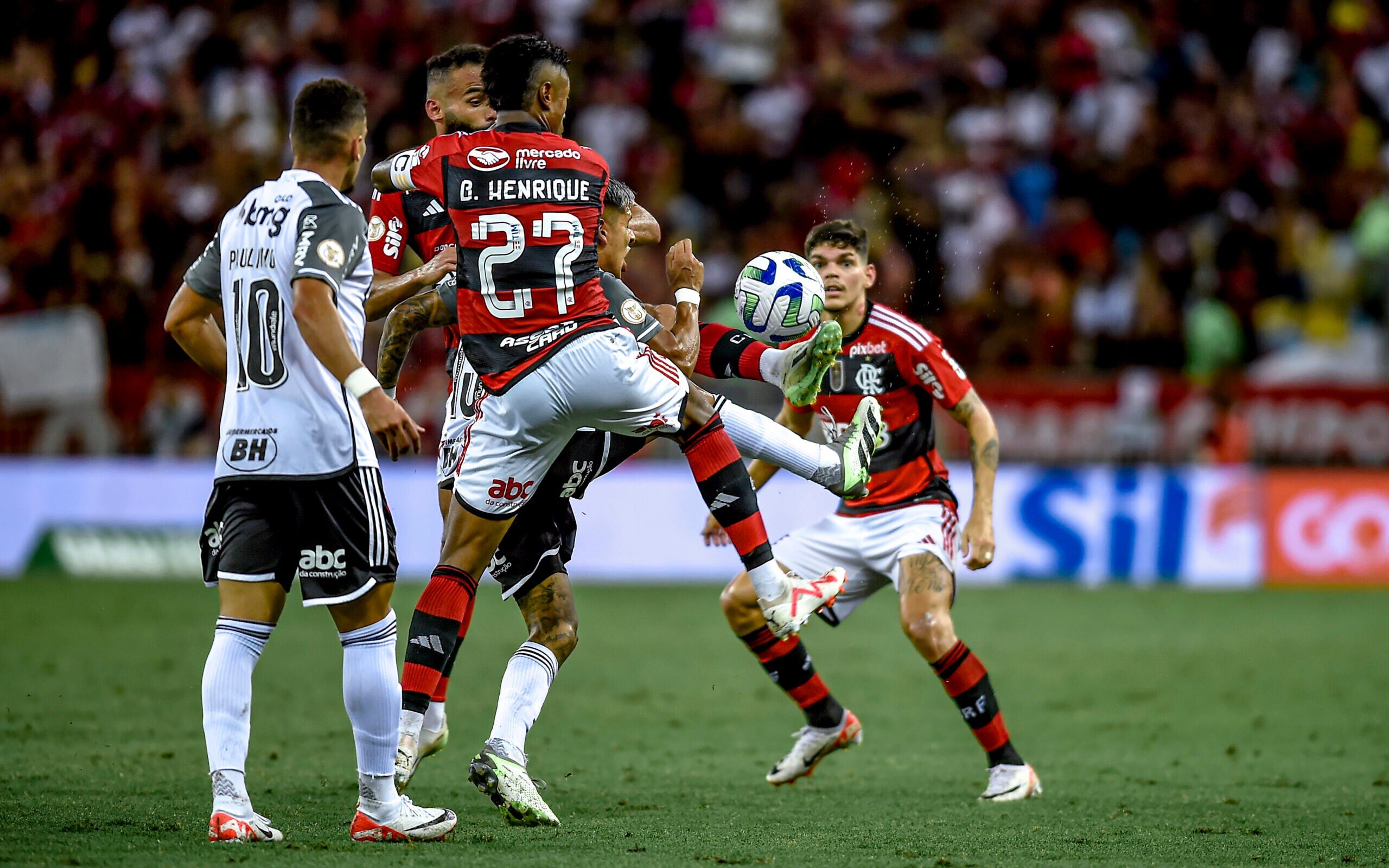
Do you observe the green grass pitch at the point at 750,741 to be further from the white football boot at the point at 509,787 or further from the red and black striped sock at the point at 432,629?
the red and black striped sock at the point at 432,629

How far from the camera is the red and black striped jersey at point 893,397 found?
24.2ft

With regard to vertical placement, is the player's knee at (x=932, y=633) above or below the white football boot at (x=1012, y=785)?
above

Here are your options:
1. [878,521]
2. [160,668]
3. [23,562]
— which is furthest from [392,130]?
[878,521]

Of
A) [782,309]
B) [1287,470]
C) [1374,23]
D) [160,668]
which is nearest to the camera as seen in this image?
[782,309]

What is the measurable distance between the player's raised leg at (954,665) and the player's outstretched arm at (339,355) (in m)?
2.80

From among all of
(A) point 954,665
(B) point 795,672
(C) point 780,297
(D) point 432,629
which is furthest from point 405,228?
(A) point 954,665

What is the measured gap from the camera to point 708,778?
23.4 feet

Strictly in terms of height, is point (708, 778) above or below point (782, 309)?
below

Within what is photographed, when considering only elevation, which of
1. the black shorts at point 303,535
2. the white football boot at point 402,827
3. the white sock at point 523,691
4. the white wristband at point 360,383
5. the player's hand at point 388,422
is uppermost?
the white wristband at point 360,383

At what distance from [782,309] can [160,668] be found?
19.4ft

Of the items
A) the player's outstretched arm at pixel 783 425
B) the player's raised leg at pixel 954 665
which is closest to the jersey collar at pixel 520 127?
the player's outstretched arm at pixel 783 425

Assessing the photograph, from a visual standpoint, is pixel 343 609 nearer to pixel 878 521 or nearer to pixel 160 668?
pixel 878 521

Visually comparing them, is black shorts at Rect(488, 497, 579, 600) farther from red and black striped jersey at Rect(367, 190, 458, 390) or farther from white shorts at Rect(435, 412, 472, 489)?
red and black striped jersey at Rect(367, 190, 458, 390)

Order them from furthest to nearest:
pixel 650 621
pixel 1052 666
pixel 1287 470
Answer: pixel 1287 470, pixel 650 621, pixel 1052 666
